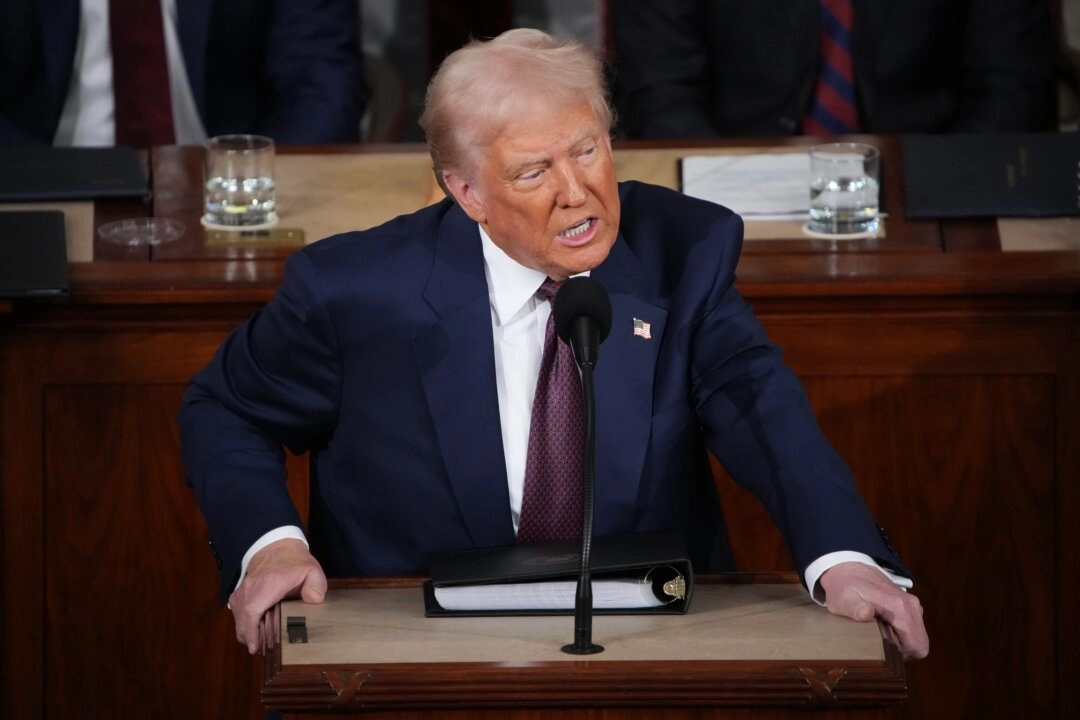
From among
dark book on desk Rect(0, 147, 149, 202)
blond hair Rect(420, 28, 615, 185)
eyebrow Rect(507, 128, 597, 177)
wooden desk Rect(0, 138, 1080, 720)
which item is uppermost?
blond hair Rect(420, 28, 615, 185)

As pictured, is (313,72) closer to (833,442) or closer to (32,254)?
(32,254)

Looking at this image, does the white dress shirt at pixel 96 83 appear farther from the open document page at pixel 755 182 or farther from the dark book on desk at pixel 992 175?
the dark book on desk at pixel 992 175

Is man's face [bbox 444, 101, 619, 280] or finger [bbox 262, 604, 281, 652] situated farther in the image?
man's face [bbox 444, 101, 619, 280]

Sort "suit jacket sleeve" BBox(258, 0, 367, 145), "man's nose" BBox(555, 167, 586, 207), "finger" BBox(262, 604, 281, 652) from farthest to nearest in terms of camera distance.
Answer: "suit jacket sleeve" BBox(258, 0, 367, 145) → "man's nose" BBox(555, 167, 586, 207) → "finger" BBox(262, 604, 281, 652)

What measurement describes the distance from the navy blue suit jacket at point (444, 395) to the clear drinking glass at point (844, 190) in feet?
2.51

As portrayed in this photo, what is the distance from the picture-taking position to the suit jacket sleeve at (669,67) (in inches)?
150

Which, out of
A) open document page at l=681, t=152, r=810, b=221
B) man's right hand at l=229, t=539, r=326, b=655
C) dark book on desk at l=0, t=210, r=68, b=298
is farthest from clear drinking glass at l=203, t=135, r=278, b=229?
man's right hand at l=229, t=539, r=326, b=655

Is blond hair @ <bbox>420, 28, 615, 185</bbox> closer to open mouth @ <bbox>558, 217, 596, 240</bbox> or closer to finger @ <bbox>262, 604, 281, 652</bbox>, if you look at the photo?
open mouth @ <bbox>558, 217, 596, 240</bbox>

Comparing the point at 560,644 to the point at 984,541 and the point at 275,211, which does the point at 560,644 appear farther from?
the point at 275,211

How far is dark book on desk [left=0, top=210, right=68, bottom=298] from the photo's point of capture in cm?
256

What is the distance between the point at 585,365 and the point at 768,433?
0.44 metres

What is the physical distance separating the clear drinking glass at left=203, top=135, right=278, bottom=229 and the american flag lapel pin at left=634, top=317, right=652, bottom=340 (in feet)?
3.36

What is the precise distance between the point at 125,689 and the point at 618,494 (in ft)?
3.12

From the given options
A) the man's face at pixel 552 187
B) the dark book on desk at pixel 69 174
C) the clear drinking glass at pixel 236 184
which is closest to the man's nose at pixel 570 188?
the man's face at pixel 552 187
